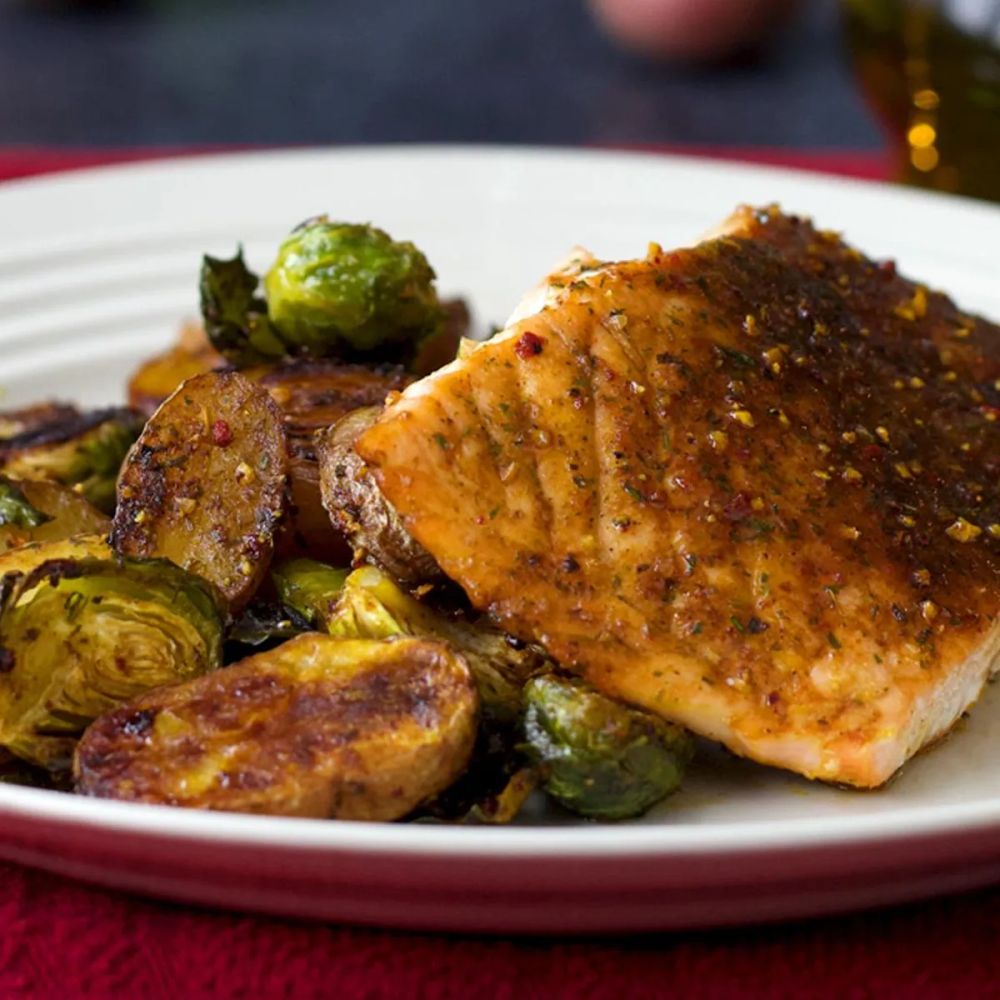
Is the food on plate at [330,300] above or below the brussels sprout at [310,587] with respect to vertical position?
above

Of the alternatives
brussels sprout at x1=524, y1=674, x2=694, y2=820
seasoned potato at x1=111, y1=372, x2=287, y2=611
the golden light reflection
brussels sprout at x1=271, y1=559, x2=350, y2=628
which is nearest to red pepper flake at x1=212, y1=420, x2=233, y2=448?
seasoned potato at x1=111, y1=372, x2=287, y2=611

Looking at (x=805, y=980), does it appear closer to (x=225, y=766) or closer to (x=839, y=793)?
(x=839, y=793)

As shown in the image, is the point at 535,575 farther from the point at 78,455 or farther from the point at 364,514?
the point at 78,455

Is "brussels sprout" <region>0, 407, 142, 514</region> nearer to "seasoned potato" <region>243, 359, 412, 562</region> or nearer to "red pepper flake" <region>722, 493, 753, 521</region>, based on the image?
"seasoned potato" <region>243, 359, 412, 562</region>

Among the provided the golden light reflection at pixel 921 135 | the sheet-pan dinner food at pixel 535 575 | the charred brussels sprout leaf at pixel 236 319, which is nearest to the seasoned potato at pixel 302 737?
the sheet-pan dinner food at pixel 535 575

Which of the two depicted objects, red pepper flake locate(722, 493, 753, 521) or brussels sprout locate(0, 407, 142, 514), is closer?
red pepper flake locate(722, 493, 753, 521)

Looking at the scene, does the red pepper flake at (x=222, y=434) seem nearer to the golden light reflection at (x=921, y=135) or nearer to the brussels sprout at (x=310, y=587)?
the brussels sprout at (x=310, y=587)

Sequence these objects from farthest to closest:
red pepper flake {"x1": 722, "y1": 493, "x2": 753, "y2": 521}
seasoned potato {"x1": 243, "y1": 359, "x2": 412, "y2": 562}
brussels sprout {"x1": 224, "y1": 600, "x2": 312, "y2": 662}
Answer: seasoned potato {"x1": 243, "y1": 359, "x2": 412, "y2": 562} < brussels sprout {"x1": 224, "y1": 600, "x2": 312, "y2": 662} < red pepper flake {"x1": 722, "y1": 493, "x2": 753, "y2": 521}
